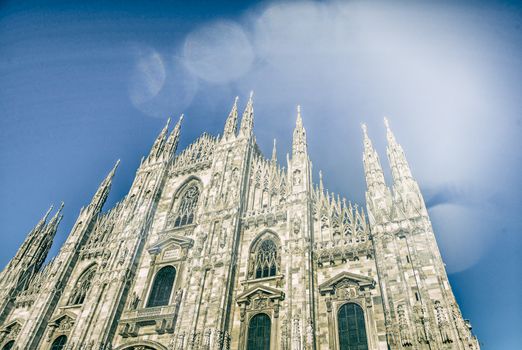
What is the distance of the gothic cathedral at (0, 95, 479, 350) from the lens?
51.8 feet

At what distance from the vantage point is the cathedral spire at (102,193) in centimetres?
3006

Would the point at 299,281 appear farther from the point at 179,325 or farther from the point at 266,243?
the point at 179,325

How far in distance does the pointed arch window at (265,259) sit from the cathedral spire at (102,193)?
52.9ft

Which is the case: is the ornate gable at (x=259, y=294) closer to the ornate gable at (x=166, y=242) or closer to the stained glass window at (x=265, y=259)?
the stained glass window at (x=265, y=259)

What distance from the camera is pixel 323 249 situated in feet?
62.0

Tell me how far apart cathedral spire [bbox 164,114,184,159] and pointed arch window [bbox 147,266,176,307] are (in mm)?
11350

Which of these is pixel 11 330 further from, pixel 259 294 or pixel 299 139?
pixel 299 139

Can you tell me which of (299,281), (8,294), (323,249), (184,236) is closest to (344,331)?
(299,281)

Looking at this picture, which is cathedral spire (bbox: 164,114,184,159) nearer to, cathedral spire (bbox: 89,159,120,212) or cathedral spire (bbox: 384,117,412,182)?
cathedral spire (bbox: 89,159,120,212)

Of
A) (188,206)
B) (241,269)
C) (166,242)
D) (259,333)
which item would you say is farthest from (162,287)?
(259,333)

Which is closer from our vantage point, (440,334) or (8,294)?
(440,334)

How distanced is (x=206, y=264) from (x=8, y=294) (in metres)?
16.1

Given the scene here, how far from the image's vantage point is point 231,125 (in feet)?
98.1

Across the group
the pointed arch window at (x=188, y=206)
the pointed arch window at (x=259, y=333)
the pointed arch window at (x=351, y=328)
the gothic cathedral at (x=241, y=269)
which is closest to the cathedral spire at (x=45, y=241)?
the gothic cathedral at (x=241, y=269)
